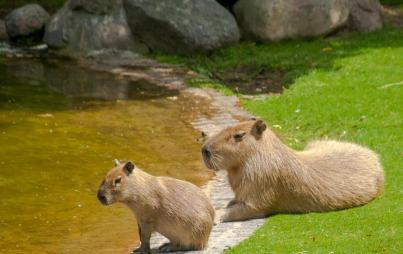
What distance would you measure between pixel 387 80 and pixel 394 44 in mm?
3431

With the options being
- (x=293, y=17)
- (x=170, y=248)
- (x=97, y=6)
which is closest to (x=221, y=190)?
(x=170, y=248)

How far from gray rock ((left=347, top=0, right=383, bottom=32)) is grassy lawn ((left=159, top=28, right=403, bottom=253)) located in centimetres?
36

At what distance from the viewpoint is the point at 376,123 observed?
44.0 feet

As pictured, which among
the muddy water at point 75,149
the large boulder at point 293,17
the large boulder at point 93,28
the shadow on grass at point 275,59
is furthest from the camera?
the large boulder at point 93,28

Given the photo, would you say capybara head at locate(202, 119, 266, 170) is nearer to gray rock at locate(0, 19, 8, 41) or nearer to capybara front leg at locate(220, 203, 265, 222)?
capybara front leg at locate(220, 203, 265, 222)

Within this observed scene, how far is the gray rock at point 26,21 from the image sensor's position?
21734mm

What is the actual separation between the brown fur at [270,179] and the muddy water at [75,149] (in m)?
1.18

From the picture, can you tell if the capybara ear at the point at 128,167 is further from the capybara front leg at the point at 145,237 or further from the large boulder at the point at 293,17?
the large boulder at the point at 293,17

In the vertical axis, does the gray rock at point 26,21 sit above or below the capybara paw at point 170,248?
below

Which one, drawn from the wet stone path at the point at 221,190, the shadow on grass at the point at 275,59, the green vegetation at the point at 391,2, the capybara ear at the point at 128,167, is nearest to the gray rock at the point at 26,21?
the shadow on grass at the point at 275,59

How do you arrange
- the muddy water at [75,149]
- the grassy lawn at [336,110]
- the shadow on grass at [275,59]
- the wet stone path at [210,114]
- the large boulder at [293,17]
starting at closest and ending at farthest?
the grassy lawn at [336,110]
the wet stone path at [210,114]
the muddy water at [75,149]
the shadow on grass at [275,59]
the large boulder at [293,17]

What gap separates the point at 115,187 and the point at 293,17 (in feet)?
38.5

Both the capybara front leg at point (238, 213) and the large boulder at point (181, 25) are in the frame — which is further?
the large boulder at point (181, 25)

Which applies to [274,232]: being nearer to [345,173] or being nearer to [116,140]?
[345,173]
